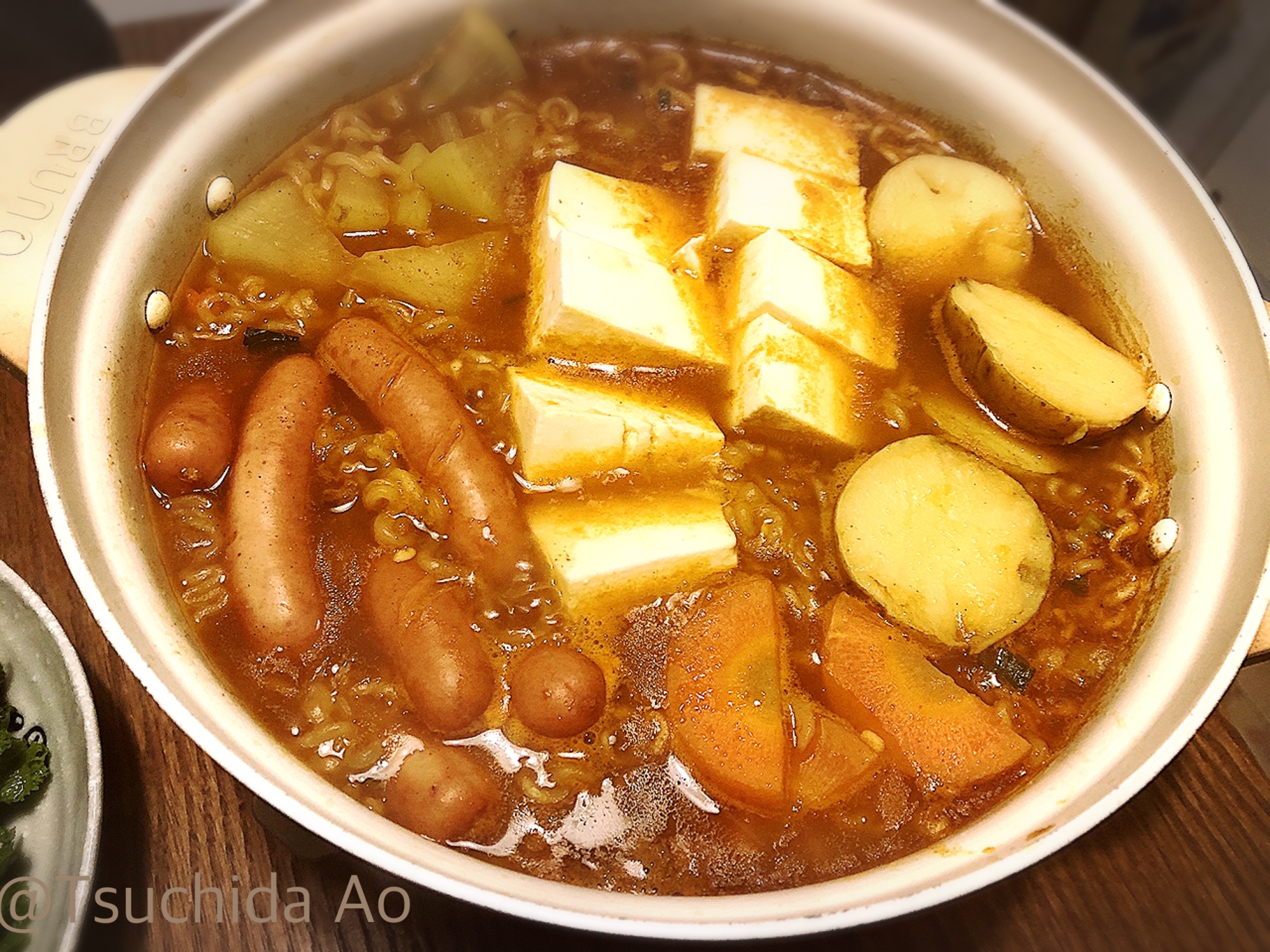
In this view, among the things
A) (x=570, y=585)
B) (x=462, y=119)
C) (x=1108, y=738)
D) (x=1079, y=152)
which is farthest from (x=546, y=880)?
(x=1079, y=152)

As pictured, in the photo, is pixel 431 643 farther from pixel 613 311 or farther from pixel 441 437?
pixel 613 311

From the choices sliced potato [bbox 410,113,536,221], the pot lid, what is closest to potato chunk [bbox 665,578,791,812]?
sliced potato [bbox 410,113,536,221]

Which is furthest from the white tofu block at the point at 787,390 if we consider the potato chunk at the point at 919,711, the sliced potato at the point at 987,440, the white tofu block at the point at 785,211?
the potato chunk at the point at 919,711

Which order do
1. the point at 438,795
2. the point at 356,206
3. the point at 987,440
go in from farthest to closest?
the point at 356,206 < the point at 987,440 < the point at 438,795

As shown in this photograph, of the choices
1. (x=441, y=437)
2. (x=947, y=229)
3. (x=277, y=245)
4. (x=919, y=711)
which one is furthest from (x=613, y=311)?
(x=919, y=711)

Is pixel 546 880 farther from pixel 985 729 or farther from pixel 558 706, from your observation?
pixel 985 729

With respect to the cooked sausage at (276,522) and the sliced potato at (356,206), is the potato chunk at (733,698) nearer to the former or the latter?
the cooked sausage at (276,522)
